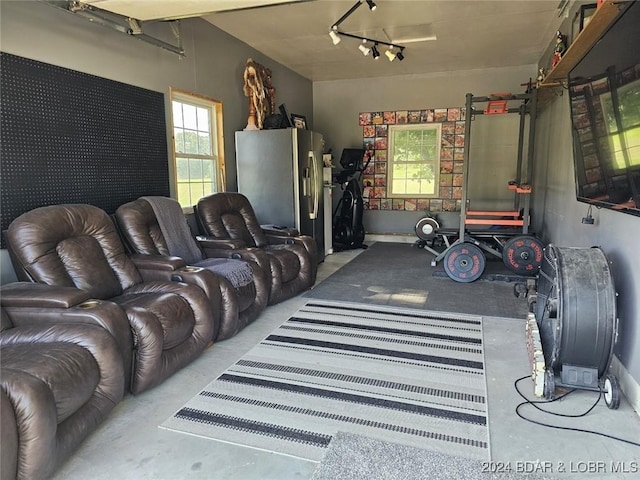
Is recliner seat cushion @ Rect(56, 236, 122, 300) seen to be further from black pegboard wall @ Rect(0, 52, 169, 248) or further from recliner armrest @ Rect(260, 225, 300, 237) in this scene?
recliner armrest @ Rect(260, 225, 300, 237)

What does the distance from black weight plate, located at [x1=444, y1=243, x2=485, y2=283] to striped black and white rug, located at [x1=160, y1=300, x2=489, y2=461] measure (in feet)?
4.25

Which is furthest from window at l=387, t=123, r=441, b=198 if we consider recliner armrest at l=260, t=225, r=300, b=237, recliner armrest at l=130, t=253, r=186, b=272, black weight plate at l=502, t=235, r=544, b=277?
recliner armrest at l=130, t=253, r=186, b=272

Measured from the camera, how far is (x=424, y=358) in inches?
107

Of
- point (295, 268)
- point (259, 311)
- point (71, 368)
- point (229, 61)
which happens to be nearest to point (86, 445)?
point (71, 368)

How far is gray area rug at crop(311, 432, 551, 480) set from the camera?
1615mm

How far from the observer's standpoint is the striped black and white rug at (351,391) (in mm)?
1938

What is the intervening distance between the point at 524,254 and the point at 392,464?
11.5ft

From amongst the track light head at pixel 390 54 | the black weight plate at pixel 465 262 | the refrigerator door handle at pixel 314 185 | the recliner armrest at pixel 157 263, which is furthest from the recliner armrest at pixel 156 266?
the track light head at pixel 390 54

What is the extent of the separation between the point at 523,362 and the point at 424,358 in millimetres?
627

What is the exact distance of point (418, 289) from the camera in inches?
171

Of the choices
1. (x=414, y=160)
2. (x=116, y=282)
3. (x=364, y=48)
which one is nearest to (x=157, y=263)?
(x=116, y=282)

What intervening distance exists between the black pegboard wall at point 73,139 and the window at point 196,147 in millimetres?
319

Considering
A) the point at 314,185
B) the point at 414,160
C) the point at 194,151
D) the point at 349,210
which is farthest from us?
the point at 414,160

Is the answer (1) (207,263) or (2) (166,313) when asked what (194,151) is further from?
(2) (166,313)
